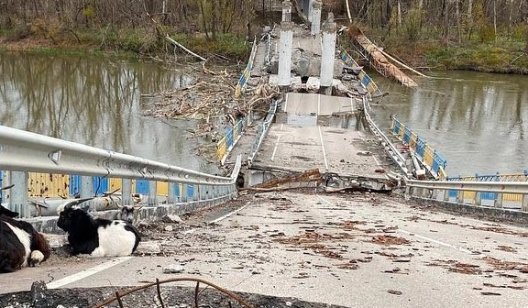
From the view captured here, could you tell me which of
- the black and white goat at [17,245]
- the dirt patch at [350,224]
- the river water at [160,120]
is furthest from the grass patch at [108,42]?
the black and white goat at [17,245]

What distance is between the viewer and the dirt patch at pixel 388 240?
328 inches

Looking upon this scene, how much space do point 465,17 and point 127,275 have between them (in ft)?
268

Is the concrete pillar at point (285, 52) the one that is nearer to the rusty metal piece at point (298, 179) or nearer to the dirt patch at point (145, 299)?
the rusty metal piece at point (298, 179)

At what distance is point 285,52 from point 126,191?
39418mm

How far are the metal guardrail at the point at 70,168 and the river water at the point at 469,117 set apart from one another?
2245cm

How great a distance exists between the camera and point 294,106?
43156mm

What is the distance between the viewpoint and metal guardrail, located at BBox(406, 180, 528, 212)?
1405cm

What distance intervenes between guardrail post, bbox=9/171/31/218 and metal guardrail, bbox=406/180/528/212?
11.0 m

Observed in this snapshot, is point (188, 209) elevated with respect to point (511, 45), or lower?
lower

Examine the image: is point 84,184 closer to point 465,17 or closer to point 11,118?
point 11,118

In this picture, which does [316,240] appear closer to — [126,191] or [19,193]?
[126,191]

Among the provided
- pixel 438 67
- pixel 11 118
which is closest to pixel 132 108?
pixel 11 118

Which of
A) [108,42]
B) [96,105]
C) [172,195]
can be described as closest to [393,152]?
[172,195]

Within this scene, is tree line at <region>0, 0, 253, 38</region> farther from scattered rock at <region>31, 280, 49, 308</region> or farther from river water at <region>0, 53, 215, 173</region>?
scattered rock at <region>31, 280, 49, 308</region>
